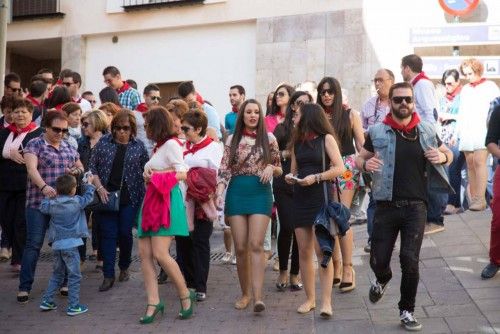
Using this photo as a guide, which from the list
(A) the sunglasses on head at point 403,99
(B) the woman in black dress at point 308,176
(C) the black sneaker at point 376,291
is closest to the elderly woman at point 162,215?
(B) the woman in black dress at point 308,176

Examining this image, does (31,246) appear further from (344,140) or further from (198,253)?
(344,140)

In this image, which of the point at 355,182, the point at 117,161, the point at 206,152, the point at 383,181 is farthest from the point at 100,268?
the point at 383,181

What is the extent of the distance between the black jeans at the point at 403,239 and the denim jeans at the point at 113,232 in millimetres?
3035

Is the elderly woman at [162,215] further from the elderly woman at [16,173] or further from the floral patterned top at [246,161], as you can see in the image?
the elderly woman at [16,173]

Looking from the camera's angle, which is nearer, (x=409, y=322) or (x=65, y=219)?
(x=409, y=322)

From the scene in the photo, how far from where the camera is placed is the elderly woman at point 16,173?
9273 mm

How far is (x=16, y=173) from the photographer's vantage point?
9.53 metres

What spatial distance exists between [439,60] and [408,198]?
9.41 metres

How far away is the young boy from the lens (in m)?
7.87

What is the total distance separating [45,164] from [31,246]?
0.86m

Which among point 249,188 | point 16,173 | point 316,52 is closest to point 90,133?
point 16,173

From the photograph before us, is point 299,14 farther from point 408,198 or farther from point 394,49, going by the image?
point 408,198

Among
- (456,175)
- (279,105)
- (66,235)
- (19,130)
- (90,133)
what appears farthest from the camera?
(456,175)

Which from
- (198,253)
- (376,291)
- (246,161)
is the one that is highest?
(246,161)
